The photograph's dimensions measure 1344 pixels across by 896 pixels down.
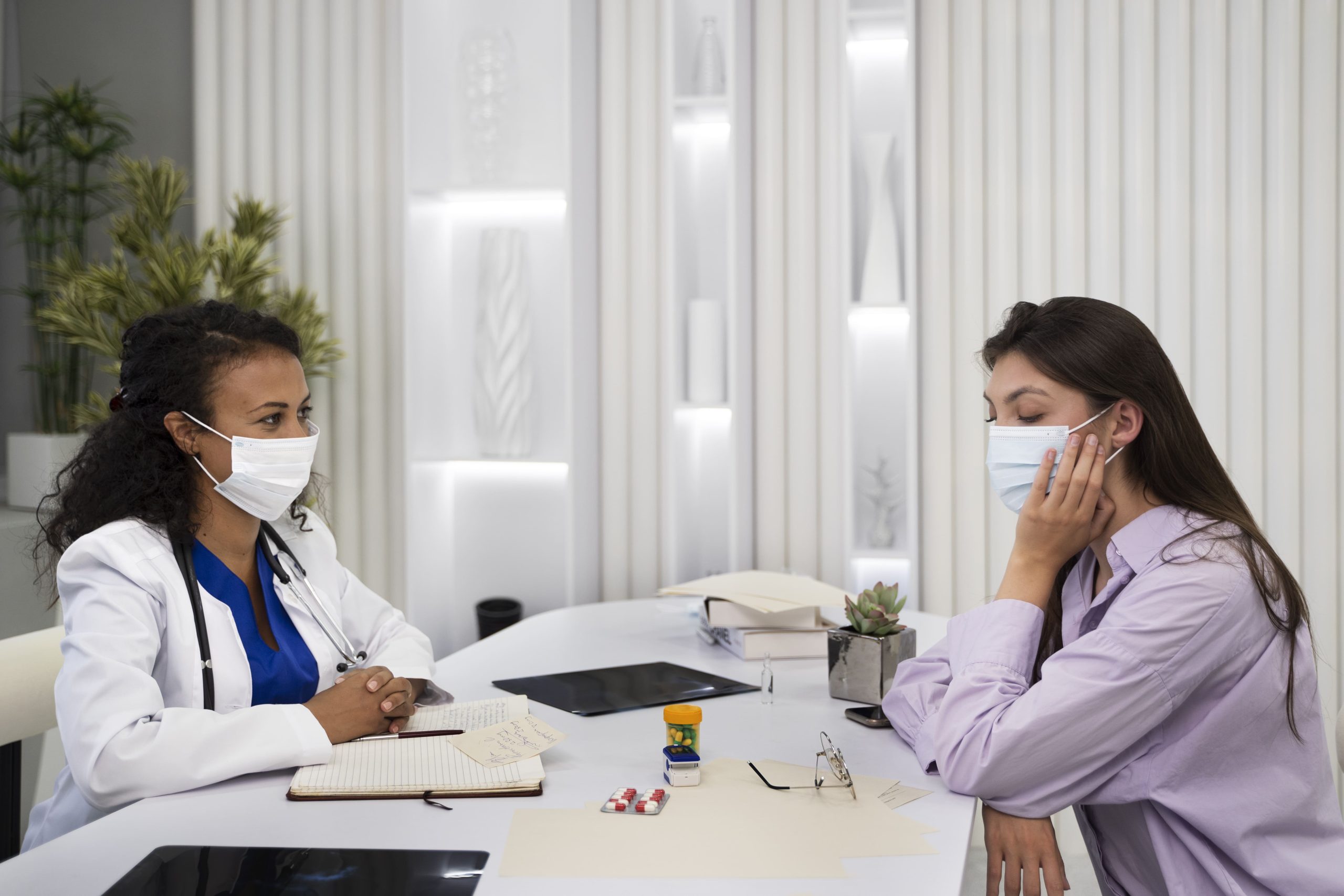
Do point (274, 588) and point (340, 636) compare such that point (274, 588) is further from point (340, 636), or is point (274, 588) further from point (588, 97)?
point (588, 97)

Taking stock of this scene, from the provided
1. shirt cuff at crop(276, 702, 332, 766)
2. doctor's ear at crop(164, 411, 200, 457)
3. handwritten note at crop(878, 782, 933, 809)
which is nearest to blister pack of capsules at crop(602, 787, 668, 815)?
handwritten note at crop(878, 782, 933, 809)

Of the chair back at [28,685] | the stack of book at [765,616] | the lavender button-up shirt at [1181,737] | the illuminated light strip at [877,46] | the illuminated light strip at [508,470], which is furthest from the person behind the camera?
the illuminated light strip at [508,470]

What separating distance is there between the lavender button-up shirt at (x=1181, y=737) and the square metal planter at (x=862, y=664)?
0.35 metres

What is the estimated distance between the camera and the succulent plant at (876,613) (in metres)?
1.63

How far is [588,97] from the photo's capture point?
2.83 metres

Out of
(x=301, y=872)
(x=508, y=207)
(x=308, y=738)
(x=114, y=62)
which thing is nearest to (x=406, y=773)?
(x=308, y=738)

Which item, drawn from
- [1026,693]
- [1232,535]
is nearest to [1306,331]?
[1232,535]

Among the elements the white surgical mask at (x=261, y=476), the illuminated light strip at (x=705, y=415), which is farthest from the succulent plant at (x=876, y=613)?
the illuminated light strip at (x=705, y=415)

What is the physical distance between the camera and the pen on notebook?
1.36 metres

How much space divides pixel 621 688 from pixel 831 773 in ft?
1.68

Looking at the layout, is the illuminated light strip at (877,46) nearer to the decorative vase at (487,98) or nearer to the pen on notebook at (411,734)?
the decorative vase at (487,98)

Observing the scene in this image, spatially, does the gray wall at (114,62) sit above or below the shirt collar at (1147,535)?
above

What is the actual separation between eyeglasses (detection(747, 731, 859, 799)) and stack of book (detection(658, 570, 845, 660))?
1.90 feet

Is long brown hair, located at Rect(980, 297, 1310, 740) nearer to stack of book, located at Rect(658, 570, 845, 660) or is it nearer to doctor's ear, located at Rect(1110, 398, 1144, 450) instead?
doctor's ear, located at Rect(1110, 398, 1144, 450)
